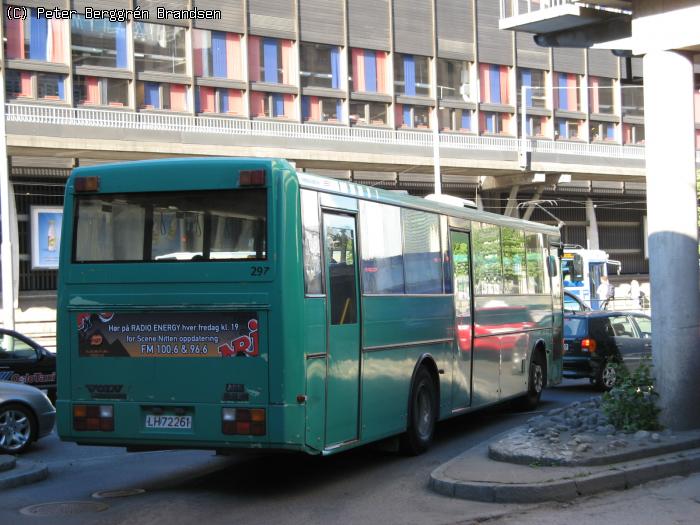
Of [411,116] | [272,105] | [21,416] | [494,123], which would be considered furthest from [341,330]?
[494,123]

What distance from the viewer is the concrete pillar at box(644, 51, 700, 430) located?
10.6 meters

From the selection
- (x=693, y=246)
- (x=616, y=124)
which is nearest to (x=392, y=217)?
(x=693, y=246)

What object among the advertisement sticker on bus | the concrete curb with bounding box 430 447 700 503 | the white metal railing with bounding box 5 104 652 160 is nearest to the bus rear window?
the advertisement sticker on bus

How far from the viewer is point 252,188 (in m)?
9.10

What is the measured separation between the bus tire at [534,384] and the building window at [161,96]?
803 inches

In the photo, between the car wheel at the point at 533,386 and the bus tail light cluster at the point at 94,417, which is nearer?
the bus tail light cluster at the point at 94,417

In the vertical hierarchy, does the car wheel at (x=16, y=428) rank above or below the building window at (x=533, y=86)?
below

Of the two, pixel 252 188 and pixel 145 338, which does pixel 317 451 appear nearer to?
pixel 145 338

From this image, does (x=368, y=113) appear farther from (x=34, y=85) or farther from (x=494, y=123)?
(x=34, y=85)

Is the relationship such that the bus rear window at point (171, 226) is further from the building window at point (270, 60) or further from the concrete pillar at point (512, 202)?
the concrete pillar at point (512, 202)

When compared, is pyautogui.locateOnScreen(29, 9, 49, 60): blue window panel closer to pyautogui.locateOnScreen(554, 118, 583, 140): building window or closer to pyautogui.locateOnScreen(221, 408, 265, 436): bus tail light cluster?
pyautogui.locateOnScreen(554, 118, 583, 140): building window

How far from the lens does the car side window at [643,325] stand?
20875 millimetres

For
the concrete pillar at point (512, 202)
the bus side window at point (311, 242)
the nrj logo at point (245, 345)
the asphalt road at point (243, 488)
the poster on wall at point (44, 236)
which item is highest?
the concrete pillar at point (512, 202)

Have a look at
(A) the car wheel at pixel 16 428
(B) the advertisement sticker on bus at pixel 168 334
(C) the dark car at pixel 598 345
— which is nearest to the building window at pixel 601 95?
(C) the dark car at pixel 598 345
